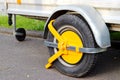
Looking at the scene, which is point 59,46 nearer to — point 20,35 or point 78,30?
point 78,30

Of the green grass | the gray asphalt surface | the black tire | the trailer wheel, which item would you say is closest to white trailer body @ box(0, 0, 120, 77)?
the black tire

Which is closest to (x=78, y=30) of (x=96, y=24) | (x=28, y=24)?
(x=96, y=24)

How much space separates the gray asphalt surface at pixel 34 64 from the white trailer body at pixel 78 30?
0.20m

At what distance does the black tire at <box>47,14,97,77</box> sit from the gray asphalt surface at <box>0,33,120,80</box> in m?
0.10

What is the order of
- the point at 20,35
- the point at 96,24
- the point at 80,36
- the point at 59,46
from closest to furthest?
the point at 96,24 → the point at 80,36 → the point at 59,46 → the point at 20,35

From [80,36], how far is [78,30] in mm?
86

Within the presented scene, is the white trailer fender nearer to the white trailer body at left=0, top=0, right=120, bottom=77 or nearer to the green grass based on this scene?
the white trailer body at left=0, top=0, right=120, bottom=77

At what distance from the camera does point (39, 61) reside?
5363 mm

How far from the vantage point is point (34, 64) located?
17.1 feet

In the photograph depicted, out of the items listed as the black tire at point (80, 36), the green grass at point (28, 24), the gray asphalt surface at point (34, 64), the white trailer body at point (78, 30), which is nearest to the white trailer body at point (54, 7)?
the white trailer body at point (78, 30)

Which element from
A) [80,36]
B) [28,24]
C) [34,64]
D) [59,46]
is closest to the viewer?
[80,36]

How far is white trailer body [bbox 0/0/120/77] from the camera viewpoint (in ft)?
13.7

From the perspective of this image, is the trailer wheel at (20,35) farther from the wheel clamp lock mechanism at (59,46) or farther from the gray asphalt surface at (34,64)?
the wheel clamp lock mechanism at (59,46)

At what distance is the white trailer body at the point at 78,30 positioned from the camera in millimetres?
4172
